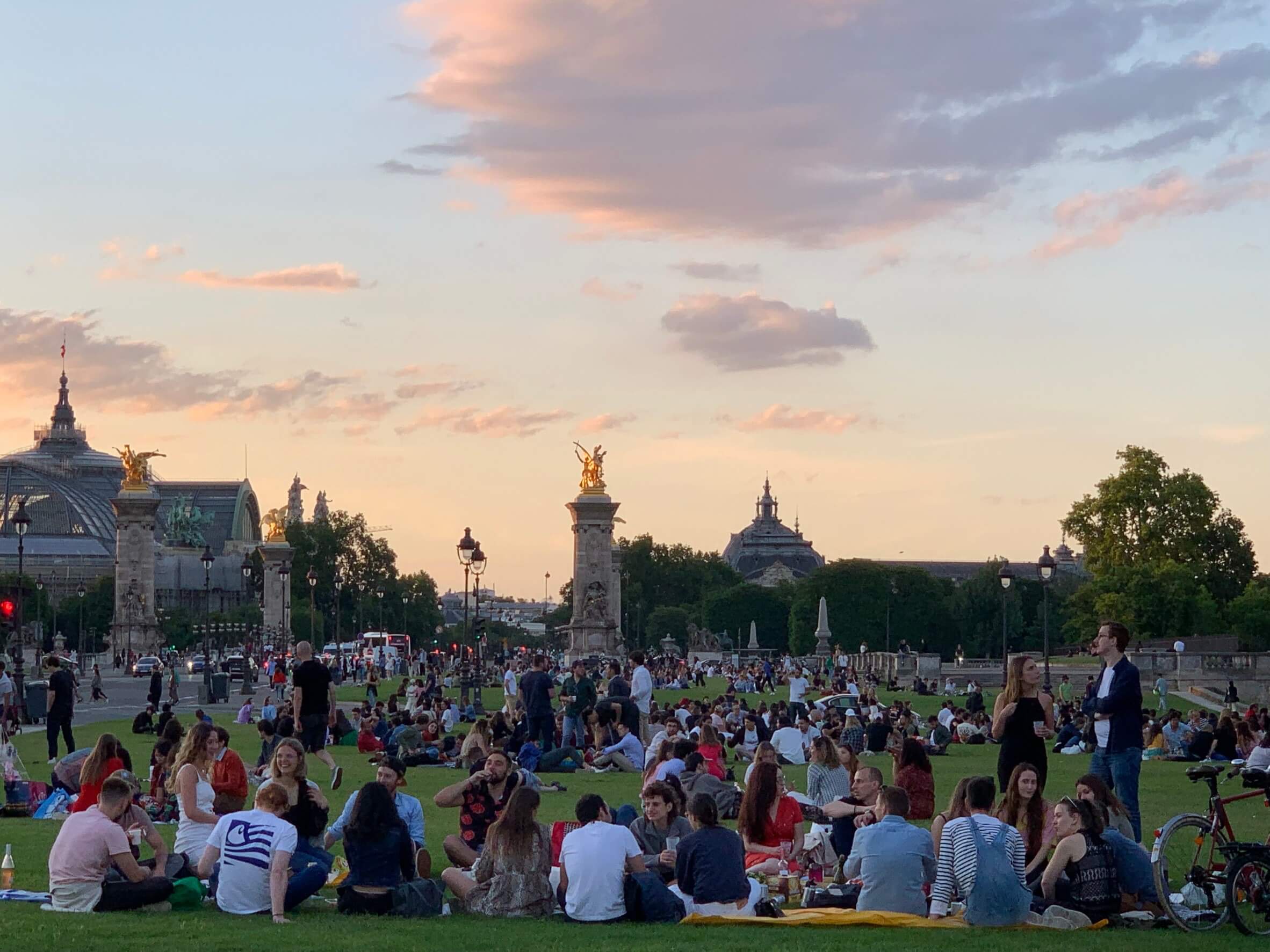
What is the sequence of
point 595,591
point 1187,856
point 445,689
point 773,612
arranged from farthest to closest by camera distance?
point 773,612, point 595,591, point 445,689, point 1187,856

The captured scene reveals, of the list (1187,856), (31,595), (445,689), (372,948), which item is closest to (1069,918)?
(1187,856)

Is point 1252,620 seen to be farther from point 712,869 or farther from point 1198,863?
point 712,869

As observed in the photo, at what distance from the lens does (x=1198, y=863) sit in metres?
12.9

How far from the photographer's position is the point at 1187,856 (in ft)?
42.0

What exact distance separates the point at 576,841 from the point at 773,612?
15228cm

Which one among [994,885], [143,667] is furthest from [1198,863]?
[143,667]

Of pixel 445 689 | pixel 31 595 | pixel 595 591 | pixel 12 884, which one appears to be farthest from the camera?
pixel 31 595

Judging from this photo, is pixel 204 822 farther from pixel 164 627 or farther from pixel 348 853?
pixel 164 627

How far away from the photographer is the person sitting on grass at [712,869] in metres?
13.0

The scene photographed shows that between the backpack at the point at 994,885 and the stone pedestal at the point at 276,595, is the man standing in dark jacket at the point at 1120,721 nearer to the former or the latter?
the backpack at the point at 994,885

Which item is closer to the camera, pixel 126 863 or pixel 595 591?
pixel 126 863

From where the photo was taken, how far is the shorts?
23.6m

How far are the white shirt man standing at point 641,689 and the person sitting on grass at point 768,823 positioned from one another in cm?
1567

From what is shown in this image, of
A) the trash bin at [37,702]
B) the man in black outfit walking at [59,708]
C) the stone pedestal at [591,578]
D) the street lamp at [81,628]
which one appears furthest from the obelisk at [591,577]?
the man in black outfit walking at [59,708]
